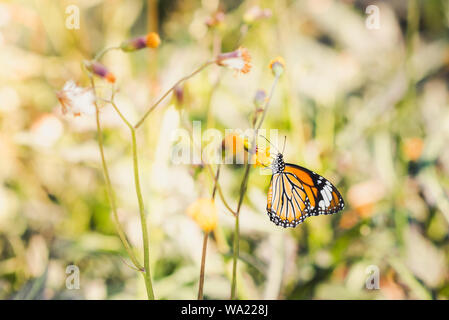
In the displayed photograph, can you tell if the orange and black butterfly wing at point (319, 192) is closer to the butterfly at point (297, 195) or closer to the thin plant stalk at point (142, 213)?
the butterfly at point (297, 195)

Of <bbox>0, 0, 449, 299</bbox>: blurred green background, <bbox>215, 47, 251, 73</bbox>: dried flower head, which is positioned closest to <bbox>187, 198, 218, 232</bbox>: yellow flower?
<bbox>0, 0, 449, 299</bbox>: blurred green background

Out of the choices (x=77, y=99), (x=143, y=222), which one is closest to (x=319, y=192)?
(x=143, y=222)

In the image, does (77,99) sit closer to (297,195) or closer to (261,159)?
(261,159)

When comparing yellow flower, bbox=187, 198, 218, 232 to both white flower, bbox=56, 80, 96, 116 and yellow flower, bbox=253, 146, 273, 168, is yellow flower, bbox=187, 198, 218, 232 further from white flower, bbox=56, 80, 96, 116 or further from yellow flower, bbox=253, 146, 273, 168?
white flower, bbox=56, 80, 96, 116

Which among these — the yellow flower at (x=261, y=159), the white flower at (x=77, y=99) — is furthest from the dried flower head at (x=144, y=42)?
the yellow flower at (x=261, y=159)
